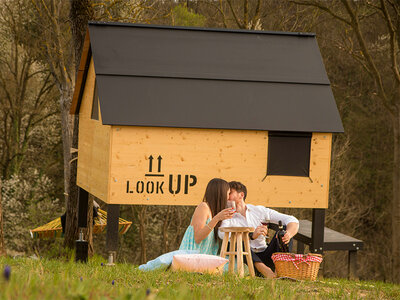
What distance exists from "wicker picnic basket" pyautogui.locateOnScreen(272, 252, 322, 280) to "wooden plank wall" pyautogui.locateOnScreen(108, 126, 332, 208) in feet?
6.06

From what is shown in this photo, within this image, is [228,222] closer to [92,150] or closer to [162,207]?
[92,150]

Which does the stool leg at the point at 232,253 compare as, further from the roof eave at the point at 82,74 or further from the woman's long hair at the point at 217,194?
the roof eave at the point at 82,74

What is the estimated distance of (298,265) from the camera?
7312mm

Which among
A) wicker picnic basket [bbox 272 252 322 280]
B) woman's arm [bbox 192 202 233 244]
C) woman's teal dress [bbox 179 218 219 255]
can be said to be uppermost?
woman's arm [bbox 192 202 233 244]

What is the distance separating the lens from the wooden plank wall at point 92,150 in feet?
29.8

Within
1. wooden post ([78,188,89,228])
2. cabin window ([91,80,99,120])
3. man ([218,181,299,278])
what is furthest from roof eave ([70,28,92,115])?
man ([218,181,299,278])

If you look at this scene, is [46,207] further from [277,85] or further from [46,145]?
[277,85]

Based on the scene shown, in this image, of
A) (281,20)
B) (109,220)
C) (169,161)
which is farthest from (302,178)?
(281,20)

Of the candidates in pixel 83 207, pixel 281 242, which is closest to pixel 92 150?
pixel 83 207

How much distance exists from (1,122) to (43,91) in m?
2.38

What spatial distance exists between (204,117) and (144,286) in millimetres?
4459

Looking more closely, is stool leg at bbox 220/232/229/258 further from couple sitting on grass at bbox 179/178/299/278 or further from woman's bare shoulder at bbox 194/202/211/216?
woman's bare shoulder at bbox 194/202/211/216

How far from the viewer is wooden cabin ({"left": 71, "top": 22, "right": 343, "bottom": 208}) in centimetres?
880

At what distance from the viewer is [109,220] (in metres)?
8.96
